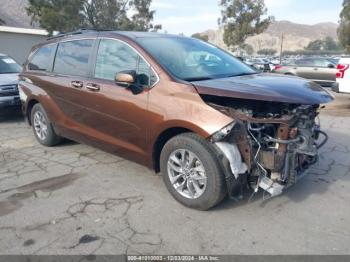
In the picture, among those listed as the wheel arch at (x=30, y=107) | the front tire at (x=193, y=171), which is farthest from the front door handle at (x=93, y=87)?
the wheel arch at (x=30, y=107)

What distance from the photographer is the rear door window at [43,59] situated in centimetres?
571

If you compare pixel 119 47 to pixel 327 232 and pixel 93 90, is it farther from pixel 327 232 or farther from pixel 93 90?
pixel 327 232

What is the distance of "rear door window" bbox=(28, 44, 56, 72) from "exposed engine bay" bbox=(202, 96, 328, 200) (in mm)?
3283

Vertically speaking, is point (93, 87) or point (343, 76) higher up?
point (93, 87)

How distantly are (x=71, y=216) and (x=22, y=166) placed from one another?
75.3 inches

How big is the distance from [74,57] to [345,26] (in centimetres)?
2828

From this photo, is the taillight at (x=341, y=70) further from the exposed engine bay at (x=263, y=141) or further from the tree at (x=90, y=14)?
the tree at (x=90, y=14)

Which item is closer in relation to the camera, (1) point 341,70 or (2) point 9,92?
(2) point 9,92

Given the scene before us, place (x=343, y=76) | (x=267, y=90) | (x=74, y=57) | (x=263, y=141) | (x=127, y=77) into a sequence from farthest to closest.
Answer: (x=343, y=76) → (x=74, y=57) → (x=127, y=77) → (x=263, y=141) → (x=267, y=90)

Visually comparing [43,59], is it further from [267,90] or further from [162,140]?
[267,90]

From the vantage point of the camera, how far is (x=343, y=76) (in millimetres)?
9797

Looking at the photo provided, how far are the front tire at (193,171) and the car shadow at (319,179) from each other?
0.93 ft

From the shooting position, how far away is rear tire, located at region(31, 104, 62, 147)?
582 centimetres

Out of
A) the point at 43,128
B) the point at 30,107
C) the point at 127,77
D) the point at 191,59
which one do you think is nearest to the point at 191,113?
the point at 127,77
